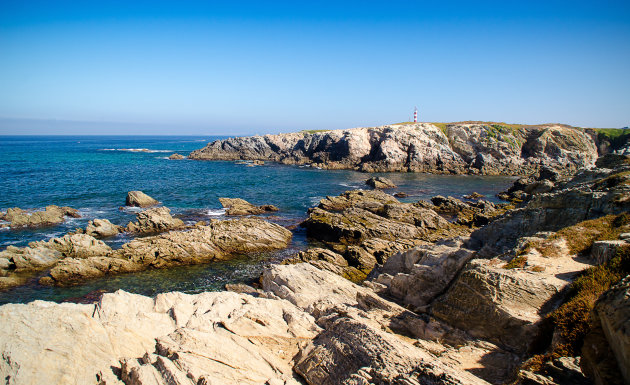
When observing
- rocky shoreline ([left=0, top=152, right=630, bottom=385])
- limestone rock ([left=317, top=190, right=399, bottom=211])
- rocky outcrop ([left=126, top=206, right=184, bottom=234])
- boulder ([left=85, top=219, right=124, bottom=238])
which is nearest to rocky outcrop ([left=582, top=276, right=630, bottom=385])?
rocky shoreline ([left=0, top=152, right=630, bottom=385])

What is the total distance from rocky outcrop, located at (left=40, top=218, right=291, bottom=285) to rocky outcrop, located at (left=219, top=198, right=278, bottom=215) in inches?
387

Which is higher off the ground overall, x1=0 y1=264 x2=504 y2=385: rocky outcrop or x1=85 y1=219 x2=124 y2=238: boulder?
x1=0 y1=264 x2=504 y2=385: rocky outcrop

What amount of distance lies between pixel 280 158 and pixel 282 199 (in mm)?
65725

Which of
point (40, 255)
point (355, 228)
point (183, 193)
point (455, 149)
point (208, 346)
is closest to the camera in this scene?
point (208, 346)

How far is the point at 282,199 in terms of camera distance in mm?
60969

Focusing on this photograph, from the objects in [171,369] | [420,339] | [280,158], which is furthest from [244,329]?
[280,158]

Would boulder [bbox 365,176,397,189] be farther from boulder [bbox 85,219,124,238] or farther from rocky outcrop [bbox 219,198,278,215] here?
boulder [bbox 85,219,124,238]

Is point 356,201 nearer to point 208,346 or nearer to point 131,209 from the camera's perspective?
point 131,209

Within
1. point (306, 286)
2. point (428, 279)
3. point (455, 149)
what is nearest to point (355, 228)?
point (306, 286)

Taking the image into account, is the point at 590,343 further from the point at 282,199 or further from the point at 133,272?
the point at 282,199

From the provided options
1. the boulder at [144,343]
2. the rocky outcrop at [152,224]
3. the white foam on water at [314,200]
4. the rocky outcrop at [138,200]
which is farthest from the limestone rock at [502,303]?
the rocky outcrop at [138,200]

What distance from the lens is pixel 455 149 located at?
349 feet

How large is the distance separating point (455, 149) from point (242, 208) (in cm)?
7923

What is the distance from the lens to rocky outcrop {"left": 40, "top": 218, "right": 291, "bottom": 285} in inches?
1156
